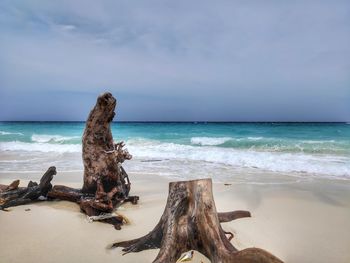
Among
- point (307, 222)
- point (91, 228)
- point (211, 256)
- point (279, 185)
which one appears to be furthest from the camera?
point (279, 185)

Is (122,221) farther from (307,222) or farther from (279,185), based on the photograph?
(279,185)

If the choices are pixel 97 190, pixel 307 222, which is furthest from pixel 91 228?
pixel 307 222

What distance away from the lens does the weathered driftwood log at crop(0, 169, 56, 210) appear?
4410 mm

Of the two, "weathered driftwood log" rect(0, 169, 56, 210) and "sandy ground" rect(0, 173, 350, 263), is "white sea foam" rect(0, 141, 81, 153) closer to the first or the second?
"weathered driftwood log" rect(0, 169, 56, 210)

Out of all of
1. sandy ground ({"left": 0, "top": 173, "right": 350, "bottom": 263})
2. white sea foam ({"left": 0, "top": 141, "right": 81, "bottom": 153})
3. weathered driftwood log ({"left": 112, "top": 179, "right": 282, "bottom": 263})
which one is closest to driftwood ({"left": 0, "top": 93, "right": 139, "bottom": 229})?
sandy ground ({"left": 0, "top": 173, "right": 350, "bottom": 263})

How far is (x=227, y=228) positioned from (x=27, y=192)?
310cm

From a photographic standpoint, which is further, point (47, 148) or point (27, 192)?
point (47, 148)

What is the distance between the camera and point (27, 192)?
457 centimetres

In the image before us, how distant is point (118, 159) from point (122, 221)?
0.98m

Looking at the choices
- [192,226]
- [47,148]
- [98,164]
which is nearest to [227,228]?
[192,226]

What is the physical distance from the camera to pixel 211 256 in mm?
2520

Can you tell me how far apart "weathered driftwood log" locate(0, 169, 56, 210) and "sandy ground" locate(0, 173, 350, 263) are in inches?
7.1

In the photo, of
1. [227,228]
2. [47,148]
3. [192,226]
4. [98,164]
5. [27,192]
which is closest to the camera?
[192,226]

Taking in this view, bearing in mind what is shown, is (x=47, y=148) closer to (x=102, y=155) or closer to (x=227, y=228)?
(x=102, y=155)
